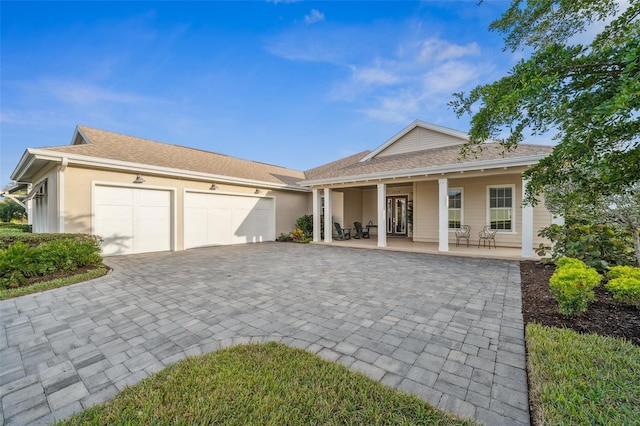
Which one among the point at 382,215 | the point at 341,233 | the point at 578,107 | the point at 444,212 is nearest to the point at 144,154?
the point at 341,233

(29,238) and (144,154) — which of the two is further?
(144,154)

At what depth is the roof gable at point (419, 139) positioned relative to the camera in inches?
488

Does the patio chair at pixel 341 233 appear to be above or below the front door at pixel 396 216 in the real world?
below

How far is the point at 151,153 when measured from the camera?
10906mm

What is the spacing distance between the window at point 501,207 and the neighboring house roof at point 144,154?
9705 millimetres

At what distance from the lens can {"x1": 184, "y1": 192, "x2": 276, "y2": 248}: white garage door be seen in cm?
1090

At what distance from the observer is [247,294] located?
4.87 meters

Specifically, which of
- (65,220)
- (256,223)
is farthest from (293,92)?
(65,220)

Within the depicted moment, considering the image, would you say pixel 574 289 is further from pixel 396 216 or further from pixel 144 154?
pixel 144 154

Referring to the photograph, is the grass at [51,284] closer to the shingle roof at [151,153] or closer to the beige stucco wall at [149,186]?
A: the beige stucco wall at [149,186]

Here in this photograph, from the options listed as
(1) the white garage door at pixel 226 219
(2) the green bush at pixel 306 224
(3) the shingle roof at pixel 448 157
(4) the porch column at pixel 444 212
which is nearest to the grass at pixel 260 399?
(3) the shingle roof at pixel 448 157

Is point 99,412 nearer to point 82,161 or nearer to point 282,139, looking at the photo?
point 82,161

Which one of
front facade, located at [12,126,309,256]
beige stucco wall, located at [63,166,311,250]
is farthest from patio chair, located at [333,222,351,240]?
front facade, located at [12,126,309,256]

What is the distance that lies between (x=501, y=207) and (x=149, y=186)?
13734mm
